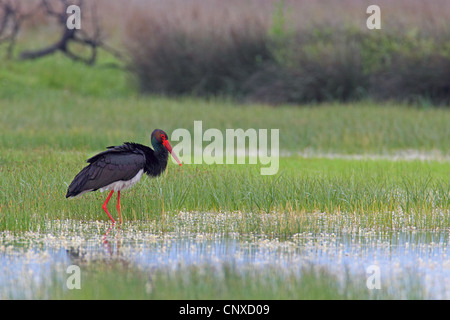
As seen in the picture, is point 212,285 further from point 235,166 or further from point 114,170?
point 235,166

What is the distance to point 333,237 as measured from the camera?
709 centimetres

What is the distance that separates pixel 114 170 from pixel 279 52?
14113 mm

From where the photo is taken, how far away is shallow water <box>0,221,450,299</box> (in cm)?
580

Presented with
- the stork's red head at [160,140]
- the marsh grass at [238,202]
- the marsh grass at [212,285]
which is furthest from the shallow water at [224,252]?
the stork's red head at [160,140]

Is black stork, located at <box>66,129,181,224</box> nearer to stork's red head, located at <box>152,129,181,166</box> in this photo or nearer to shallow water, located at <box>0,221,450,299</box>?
stork's red head, located at <box>152,129,181,166</box>

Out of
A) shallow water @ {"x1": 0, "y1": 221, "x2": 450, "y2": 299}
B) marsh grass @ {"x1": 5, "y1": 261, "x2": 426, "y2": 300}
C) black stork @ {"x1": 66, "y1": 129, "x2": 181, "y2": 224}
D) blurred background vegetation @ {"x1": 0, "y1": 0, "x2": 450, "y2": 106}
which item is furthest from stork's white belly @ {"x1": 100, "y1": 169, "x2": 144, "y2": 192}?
blurred background vegetation @ {"x1": 0, "y1": 0, "x2": 450, "y2": 106}

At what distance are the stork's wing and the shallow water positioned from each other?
39 centimetres

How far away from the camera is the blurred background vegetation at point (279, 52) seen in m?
19.3

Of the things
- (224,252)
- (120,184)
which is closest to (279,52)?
(120,184)

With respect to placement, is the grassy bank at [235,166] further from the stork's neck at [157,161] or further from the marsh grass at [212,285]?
the marsh grass at [212,285]

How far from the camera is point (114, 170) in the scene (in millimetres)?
7605

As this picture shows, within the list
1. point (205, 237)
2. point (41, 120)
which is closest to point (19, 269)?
point (205, 237)

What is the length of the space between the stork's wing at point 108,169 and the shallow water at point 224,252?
15.4 inches
